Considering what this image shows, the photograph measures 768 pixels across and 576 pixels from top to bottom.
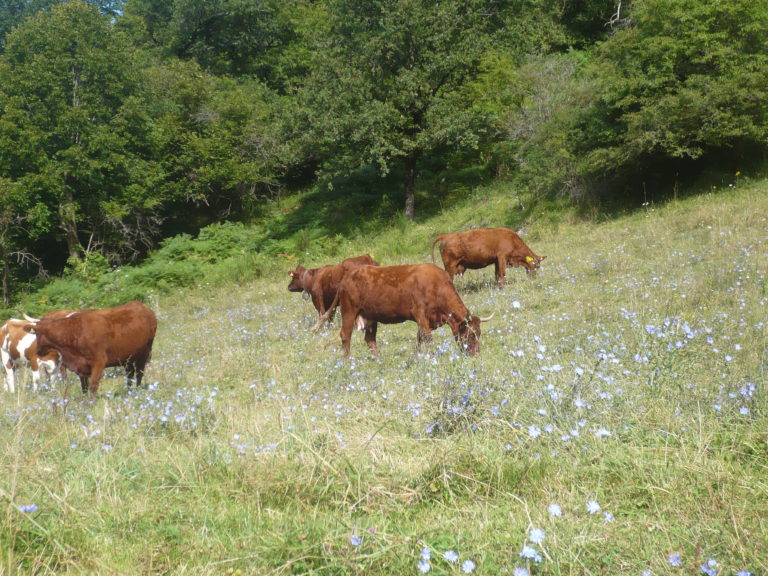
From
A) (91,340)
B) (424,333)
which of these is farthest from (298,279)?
(91,340)

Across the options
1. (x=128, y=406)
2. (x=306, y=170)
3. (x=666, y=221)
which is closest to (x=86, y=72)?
(x=306, y=170)

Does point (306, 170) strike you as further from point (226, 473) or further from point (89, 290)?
point (226, 473)

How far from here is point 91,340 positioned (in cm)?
867

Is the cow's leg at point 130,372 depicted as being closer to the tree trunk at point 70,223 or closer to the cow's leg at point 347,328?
the cow's leg at point 347,328

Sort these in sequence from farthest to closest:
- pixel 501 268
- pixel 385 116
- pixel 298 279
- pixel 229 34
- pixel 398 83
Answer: pixel 229 34
pixel 398 83
pixel 385 116
pixel 298 279
pixel 501 268

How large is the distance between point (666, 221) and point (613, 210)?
149 inches

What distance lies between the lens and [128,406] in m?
6.21

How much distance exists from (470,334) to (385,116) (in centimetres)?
1907

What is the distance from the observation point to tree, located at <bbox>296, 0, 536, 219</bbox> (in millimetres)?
25719

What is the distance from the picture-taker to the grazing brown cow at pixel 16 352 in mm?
10898

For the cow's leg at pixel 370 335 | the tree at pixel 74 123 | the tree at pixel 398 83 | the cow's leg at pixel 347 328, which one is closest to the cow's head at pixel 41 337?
the cow's leg at pixel 347 328

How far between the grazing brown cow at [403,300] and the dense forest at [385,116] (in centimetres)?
1251

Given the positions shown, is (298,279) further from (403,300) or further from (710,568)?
(710,568)

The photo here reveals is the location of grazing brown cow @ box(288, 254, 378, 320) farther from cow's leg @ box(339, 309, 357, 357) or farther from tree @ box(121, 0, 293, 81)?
tree @ box(121, 0, 293, 81)
